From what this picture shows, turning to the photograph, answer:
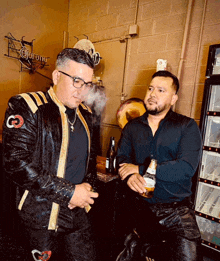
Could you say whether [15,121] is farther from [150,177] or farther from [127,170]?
[150,177]

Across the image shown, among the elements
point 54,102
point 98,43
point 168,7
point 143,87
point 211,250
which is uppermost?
point 168,7

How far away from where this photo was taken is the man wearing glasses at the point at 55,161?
115cm

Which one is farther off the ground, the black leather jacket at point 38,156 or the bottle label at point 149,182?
the black leather jacket at point 38,156

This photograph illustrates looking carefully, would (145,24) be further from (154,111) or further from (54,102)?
(54,102)

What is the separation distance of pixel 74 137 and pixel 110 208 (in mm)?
1169

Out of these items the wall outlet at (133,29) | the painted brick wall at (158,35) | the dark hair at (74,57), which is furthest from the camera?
the wall outlet at (133,29)

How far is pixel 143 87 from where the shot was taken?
11.3 feet

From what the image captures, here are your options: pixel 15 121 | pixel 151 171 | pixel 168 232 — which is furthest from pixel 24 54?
pixel 168 232

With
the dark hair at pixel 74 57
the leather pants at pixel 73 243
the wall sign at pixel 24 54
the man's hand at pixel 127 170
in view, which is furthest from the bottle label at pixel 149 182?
the wall sign at pixel 24 54

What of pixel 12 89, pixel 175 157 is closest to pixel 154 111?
pixel 175 157

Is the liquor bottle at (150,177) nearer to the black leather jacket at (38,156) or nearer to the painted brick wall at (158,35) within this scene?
the black leather jacket at (38,156)

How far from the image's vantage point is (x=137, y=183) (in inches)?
61.4

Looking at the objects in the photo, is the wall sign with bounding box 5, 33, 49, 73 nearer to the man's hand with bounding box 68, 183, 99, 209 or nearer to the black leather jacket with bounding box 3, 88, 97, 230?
the black leather jacket with bounding box 3, 88, 97, 230

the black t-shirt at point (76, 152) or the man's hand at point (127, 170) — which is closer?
the black t-shirt at point (76, 152)
